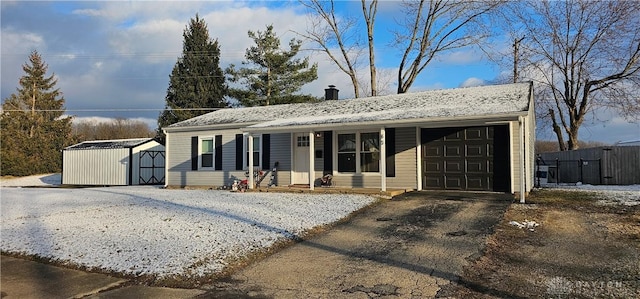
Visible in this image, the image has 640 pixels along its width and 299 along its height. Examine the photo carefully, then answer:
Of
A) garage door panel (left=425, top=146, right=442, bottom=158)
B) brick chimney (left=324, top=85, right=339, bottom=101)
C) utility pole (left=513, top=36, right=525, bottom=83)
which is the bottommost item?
garage door panel (left=425, top=146, right=442, bottom=158)

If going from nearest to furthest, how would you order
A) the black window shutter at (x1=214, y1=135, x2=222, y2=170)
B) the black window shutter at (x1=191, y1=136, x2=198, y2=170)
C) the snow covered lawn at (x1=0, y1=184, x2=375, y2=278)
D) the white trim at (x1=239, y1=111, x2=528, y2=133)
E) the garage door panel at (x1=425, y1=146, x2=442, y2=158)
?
the snow covered lawn at (x1=0, y1=184, x2=375, y2=278) → the white trim at (x1=239, y1=111, x2=528, y2=133) → the garage door panel at (x1=425, y1=146, x2=442, y2=158) → the black window shutter at (x1=214, y1=135, x2=222, y2=170) → the black window shutter at (x1=191, y1=136, x2=198, y2=170)

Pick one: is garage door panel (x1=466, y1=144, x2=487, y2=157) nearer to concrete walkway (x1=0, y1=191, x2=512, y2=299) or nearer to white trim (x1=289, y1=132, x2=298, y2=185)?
concrete walkway (x1=0, y1=191, x2=512, y2=299)

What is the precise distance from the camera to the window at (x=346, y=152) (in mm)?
13539

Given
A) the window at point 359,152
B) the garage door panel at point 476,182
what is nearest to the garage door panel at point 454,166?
the garage door panel at point 476,182

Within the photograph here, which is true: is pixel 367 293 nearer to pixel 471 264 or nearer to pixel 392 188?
pixel 471 264

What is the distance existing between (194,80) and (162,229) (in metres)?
27.7

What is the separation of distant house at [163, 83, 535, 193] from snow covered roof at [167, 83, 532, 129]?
1.5 inches

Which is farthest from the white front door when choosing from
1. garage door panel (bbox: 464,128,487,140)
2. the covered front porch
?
garage door panel (bbox: 464,128,487,140)

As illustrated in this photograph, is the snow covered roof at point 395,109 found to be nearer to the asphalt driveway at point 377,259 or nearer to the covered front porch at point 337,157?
the covered front porch at point 337,157

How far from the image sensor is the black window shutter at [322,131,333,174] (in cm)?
1383

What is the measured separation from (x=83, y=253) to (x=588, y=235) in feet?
26.6

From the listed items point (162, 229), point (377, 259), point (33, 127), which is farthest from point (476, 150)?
point (33, 127)

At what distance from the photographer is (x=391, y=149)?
13.0 meters

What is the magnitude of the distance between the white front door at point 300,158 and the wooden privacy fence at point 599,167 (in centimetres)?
936
